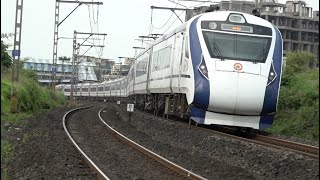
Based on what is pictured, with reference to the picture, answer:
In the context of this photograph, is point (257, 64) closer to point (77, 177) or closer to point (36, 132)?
point (77, 177)

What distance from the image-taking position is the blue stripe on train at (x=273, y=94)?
13914 mm

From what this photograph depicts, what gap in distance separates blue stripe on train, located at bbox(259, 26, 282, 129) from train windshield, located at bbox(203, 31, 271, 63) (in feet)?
1.00

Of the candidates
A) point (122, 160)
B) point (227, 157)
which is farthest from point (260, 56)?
point (122, 160)

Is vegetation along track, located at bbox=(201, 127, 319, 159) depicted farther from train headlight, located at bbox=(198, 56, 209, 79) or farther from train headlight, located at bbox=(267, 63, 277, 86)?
train headlight, located at bbox=(198, 56, 209, 79)

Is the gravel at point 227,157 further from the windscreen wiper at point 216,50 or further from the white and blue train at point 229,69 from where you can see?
the windscreen wiper at point 216,50

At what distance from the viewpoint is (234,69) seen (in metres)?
13.8

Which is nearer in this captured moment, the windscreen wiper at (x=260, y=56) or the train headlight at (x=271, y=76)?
the train headlight at (x=271, y=76)

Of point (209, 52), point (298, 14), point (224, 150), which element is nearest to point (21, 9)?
point (209, 52)

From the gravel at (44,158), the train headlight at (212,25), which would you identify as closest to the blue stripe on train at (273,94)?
the train headlight at (212,25)

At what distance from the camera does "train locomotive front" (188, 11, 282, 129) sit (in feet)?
44.9

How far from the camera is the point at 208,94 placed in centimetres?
1370

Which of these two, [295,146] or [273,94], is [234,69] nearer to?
[273,94]

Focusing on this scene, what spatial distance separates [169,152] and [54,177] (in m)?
4.44

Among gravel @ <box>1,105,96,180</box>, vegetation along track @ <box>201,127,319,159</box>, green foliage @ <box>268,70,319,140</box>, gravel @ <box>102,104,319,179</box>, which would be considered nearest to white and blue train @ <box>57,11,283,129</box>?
vegetation along track @ <box>201,127,319,159</box>
